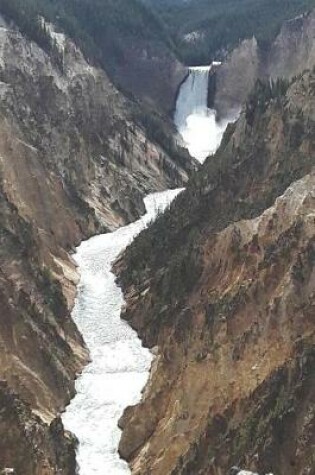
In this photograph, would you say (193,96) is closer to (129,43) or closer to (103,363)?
(129,43)

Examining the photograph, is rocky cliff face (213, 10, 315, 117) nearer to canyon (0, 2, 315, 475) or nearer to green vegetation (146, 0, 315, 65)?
green vegetation (146, 0, 315, 65)

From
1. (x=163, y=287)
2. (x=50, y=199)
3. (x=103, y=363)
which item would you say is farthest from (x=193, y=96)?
(x=103, y=363)

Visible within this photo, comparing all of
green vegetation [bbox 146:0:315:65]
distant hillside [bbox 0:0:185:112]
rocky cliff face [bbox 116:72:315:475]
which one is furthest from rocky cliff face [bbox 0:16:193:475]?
green vegetation [bbox 146:0:315:65]

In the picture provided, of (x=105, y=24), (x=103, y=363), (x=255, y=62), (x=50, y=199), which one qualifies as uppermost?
(x=105, y=24)

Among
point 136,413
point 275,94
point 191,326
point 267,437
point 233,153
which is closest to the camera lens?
point 267,437

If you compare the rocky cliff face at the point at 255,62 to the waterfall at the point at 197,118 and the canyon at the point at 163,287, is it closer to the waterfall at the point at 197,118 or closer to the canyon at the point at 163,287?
the waterfall at the point at 197,118

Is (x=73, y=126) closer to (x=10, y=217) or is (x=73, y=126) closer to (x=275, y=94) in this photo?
(x=275, y=94)

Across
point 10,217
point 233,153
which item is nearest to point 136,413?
point 10,217
